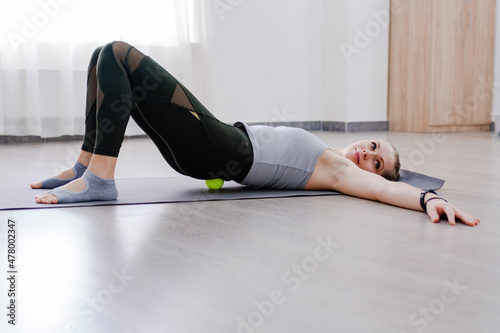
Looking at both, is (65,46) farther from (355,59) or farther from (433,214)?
(433,214)

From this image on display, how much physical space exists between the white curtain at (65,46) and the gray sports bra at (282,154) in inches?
92.3

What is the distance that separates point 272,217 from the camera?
1.47 meters

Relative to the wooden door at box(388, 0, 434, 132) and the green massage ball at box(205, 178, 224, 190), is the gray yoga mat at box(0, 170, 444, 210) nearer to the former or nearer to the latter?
the green massage ball at box(205, 178, 224, 190)

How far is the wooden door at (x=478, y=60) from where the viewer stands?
5.09 m

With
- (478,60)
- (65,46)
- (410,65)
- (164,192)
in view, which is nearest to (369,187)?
(164,192)

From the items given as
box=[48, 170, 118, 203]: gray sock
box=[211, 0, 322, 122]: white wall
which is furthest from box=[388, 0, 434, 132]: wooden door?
box=[48, 170, 118, 203]: gray sock

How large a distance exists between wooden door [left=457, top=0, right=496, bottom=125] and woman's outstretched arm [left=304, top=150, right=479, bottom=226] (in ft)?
12.3

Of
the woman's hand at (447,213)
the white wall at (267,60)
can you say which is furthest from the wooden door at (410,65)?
the woman's hand at (447,213)

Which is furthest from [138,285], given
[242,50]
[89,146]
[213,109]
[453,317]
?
[242,50]

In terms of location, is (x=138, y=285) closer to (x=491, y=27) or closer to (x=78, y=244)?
(x=78, y=244)

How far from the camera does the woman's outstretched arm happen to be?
1.43 meters

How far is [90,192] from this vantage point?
162 cm

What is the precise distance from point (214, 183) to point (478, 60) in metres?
4.16

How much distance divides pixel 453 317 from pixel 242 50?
161 inches
